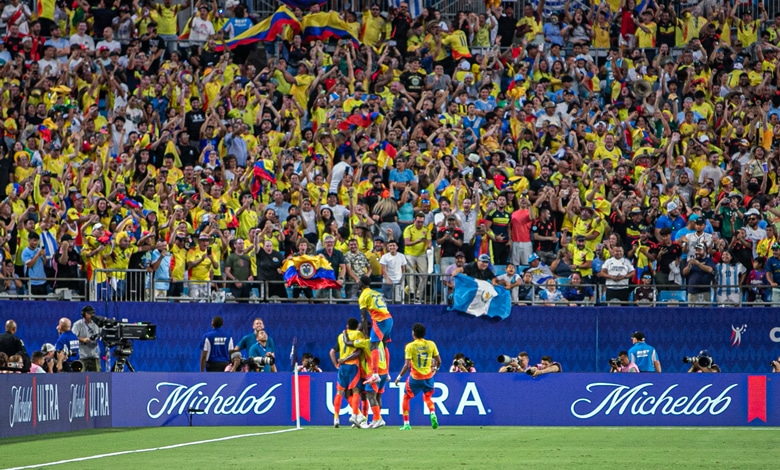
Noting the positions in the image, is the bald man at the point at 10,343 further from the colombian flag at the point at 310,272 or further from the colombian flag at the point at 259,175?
the colombian flag at the point at 259,175

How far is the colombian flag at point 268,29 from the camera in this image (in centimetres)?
3234

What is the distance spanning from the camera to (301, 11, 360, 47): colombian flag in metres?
32.5

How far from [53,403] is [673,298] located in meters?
12.1

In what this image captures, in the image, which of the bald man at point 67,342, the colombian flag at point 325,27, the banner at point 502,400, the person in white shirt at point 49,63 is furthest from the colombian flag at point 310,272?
the colombian flag at point 325,27

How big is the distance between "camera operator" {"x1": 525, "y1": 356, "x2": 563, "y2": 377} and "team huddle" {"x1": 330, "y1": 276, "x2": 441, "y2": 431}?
11.3 feet

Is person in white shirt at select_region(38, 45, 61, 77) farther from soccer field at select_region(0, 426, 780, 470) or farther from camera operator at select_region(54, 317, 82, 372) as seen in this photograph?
soccer field at select_region(0, 426, 780, 470)

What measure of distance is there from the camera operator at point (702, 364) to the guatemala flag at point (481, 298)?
144 inches

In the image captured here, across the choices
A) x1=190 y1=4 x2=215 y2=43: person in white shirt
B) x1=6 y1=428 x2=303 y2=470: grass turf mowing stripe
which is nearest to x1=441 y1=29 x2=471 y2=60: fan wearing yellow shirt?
x1=190 y1=4 x2=215 y2=43: person in white shirt

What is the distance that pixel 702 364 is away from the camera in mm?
25531

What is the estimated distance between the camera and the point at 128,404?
2455 cm

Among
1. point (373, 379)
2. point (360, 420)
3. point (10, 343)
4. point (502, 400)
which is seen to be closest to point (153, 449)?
point (373, 379)

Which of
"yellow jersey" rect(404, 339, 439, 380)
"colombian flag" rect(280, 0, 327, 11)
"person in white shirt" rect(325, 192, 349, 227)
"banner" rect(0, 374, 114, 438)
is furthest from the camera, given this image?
"colombian flag" rect(280, 0, 327, 11)

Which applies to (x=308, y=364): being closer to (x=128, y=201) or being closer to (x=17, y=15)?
(x=128, y=201)

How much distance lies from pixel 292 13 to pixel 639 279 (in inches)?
450
